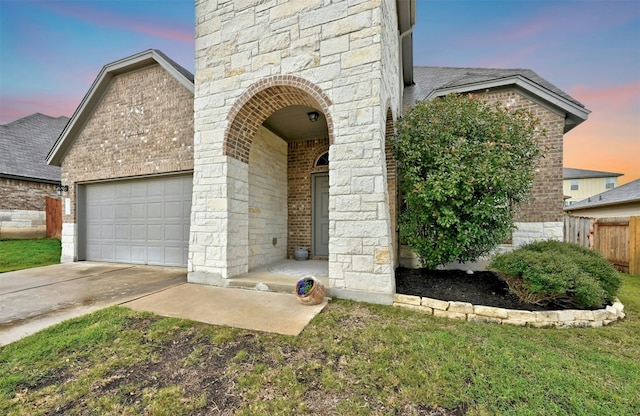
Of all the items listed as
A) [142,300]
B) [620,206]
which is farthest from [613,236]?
[142,300]

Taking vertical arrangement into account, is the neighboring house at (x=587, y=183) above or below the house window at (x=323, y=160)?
above

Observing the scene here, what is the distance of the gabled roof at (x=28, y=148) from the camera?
9.98 metres

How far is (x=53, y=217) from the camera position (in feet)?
33.4

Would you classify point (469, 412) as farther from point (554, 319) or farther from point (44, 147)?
point (44, 147)

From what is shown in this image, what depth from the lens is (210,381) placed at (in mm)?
2045

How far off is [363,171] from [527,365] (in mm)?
2758

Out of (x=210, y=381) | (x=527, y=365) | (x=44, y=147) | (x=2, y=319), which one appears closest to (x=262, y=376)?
(x=210, y=381)

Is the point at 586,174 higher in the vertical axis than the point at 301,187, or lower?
higher

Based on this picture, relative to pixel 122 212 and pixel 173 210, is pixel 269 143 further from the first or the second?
pixel 122 212

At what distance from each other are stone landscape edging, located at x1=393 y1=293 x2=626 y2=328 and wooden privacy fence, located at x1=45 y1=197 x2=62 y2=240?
13.6 meters

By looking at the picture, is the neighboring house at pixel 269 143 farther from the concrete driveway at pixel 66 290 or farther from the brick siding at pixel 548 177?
the concrete driveway at pixel 66 290

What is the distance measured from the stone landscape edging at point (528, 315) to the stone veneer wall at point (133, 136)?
19.2 feet

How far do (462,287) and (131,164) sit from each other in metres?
8.12

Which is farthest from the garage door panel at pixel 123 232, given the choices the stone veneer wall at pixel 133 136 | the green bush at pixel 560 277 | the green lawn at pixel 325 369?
the green bush at pixel 560 277
